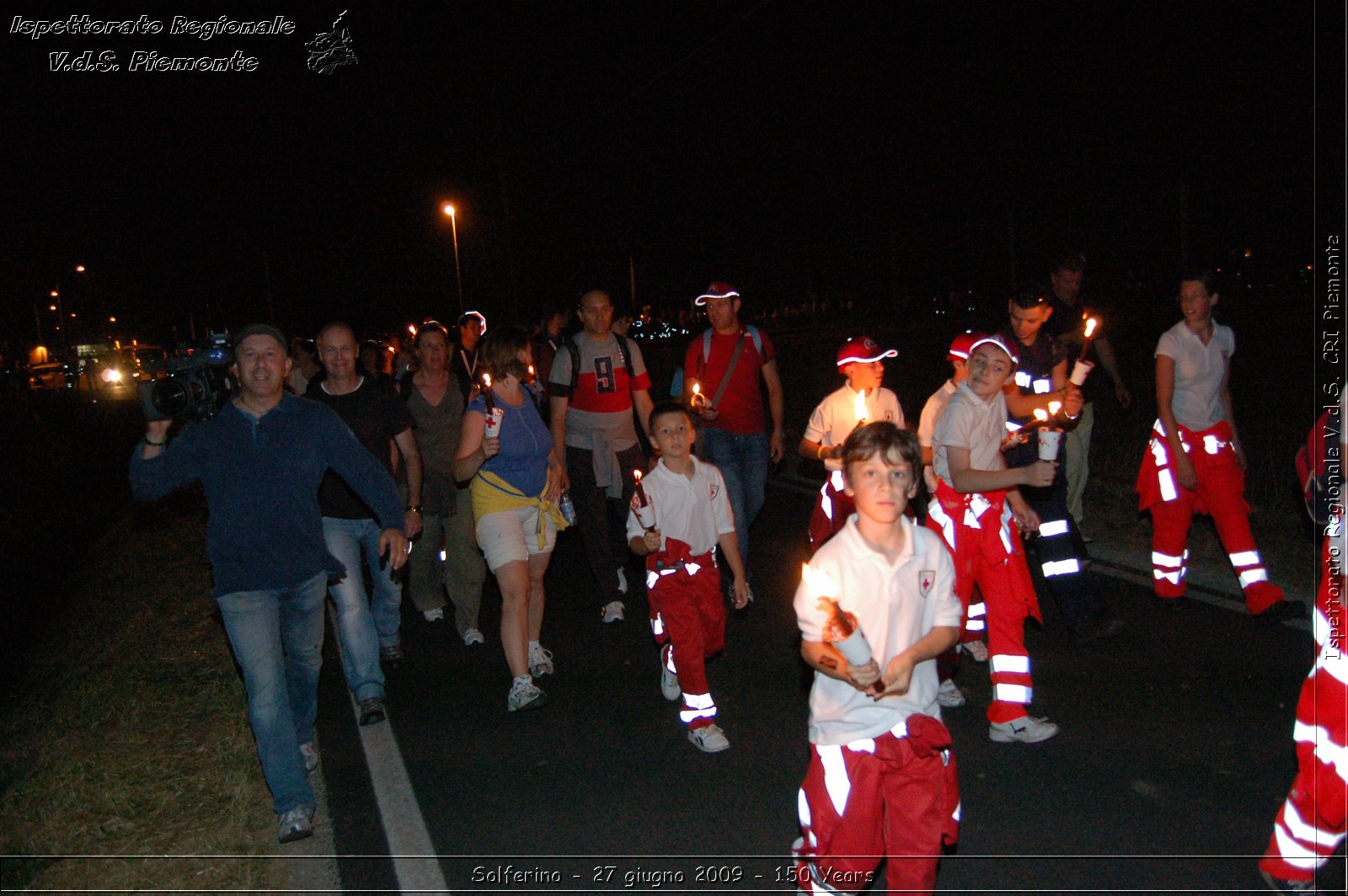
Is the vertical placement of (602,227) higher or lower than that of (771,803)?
higher

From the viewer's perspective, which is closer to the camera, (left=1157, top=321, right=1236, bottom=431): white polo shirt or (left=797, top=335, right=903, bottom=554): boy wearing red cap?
(left=797, top=335, right=903, bottom=554): boy wearing red cap

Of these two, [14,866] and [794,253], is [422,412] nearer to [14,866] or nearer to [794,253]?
[14,866]

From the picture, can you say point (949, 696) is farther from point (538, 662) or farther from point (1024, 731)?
point (538, 662)

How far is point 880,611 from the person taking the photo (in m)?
3.38

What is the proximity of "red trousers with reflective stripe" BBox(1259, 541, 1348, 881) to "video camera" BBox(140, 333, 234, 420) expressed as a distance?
14.2 ft

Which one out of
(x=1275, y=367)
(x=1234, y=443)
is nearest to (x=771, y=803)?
(x=1234, y=443)

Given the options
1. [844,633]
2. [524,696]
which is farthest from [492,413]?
[844,633]

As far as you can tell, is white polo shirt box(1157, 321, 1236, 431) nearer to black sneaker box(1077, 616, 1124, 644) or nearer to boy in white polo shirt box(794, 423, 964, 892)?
black sneaker box(1077, 616, 1124, 644)

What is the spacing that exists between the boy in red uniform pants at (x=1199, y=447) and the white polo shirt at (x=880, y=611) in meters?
3.92

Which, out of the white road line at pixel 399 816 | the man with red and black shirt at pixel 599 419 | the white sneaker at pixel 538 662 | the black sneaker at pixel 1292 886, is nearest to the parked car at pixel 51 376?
the man with red and black shirt at pixel 599 419

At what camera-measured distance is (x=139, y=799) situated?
520 cm

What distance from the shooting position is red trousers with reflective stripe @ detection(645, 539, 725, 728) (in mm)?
5254

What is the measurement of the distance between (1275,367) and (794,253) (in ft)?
61.4

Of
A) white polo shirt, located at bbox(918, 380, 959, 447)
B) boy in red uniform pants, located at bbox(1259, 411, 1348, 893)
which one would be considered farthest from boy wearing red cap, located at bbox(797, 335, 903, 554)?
boy in red uniform pants, located at bbox(1259, 411, 1348, 893)
